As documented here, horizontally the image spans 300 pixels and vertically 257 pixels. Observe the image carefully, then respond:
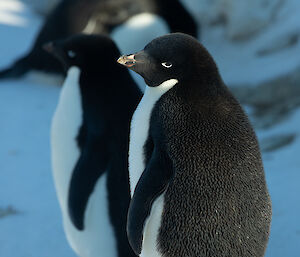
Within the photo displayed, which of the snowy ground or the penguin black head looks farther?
the snowy ground

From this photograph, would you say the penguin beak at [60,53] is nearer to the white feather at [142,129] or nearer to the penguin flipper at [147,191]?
the white feather at [142,129]

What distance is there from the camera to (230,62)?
4945mm

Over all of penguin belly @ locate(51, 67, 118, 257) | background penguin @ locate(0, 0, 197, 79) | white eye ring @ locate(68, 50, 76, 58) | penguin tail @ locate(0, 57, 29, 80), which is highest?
white eye ring @ locate(68, 50, 76, 58)

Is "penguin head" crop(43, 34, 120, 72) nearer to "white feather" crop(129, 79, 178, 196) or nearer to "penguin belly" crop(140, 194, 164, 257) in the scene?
"white feather" crop(129, 79, 178, 196)

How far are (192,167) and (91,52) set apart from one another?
39.8 inches

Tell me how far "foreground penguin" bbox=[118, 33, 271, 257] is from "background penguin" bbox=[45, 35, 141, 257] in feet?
1.67

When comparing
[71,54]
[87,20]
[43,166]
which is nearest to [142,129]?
[71,54]

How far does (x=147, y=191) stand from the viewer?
178 cm

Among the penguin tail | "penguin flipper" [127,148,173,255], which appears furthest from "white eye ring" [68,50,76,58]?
the penguin tail

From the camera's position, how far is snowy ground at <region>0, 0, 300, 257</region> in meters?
2.81

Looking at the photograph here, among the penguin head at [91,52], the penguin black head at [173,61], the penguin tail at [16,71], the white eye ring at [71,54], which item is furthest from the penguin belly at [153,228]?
the penguin tail at [16,71]

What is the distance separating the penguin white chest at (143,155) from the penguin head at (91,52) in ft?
2.18

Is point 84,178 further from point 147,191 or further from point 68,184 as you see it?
point 147,191

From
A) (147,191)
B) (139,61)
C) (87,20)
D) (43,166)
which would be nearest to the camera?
(147,191)
